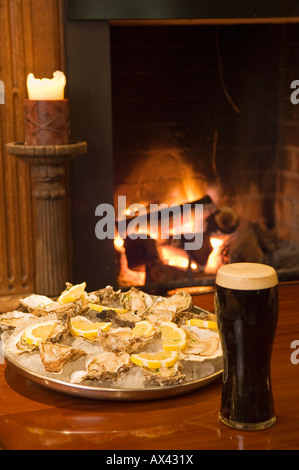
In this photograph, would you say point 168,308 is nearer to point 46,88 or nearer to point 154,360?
point 154,360

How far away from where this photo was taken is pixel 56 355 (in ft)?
3.34

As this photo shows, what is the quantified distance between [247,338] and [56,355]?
28 centimetres

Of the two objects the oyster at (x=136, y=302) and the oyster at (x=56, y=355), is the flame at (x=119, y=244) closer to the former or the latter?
the oyster at (x=136, y=302)

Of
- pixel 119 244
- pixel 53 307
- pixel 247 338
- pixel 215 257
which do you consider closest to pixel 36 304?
pixel 53 307

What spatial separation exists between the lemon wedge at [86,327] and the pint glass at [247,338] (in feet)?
0.81

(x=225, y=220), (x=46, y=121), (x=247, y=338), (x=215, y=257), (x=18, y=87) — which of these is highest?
(x=18, y=87)

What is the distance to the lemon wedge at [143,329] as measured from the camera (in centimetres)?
109

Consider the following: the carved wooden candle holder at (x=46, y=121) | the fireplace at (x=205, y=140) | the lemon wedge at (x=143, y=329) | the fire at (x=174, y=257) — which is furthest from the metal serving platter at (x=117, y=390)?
the fire at (x=174, y=257)

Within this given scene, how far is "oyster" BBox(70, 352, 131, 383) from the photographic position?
0.99 m

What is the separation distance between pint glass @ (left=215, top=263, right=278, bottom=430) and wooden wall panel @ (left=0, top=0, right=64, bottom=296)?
1.69 m

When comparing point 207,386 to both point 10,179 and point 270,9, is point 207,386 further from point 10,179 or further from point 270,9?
point 270,9

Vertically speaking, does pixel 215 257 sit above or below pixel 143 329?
below

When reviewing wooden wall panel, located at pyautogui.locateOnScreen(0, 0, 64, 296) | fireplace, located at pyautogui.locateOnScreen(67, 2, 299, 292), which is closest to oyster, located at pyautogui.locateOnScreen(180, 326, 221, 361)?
wooden wall panel, located at pyautogui.locateOnScreen(0, 0, 64, 296)

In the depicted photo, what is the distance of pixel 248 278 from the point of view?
880 mm
